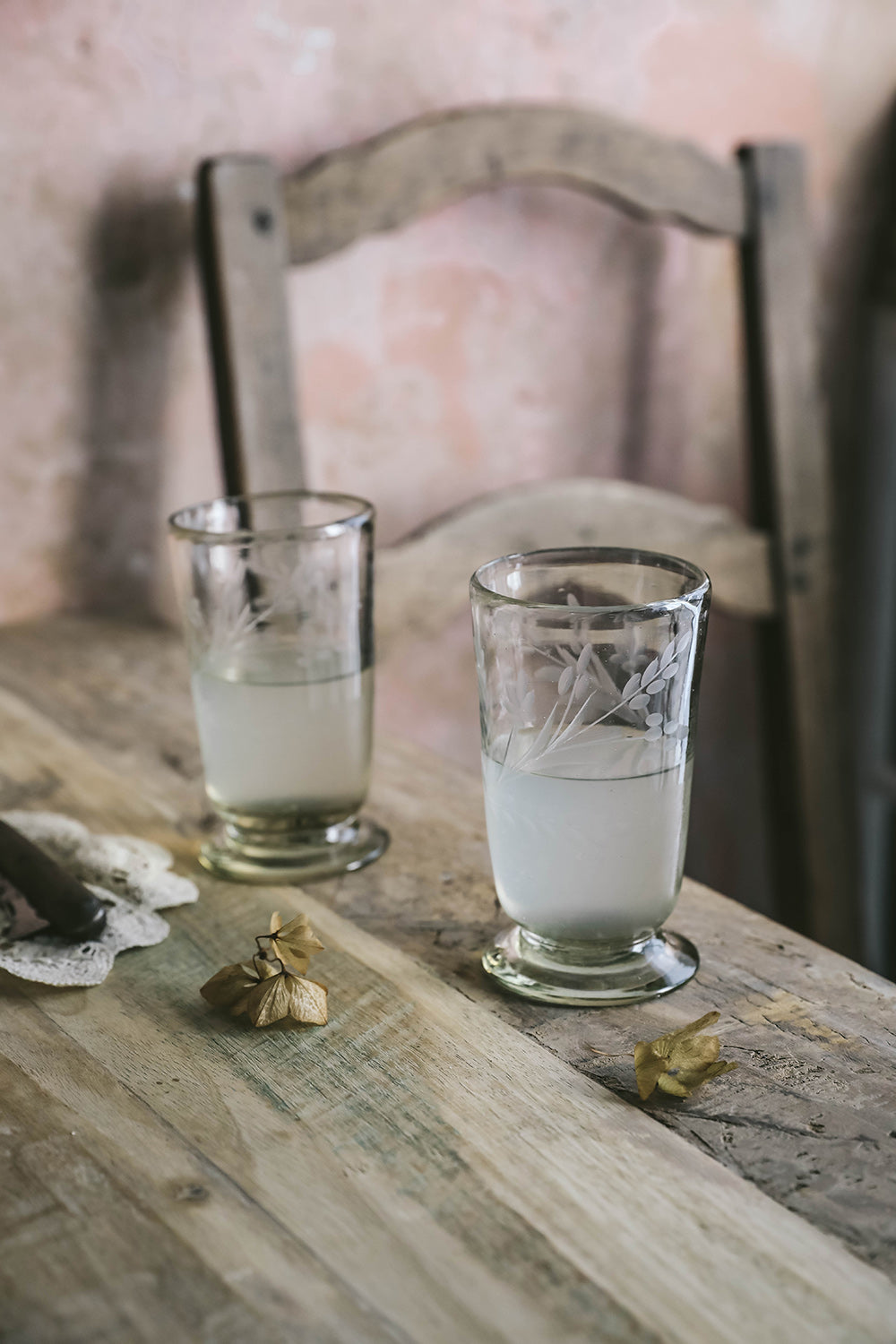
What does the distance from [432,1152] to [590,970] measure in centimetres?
13

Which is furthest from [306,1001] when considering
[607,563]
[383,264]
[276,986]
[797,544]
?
[797,544]

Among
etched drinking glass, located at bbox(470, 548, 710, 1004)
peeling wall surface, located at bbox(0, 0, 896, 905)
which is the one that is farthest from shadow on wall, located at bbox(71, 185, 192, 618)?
etched drinking glass, located at bbox(470, 548, 710, 1004)

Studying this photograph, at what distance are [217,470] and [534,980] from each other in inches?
31.5

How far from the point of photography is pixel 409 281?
4.27 feet

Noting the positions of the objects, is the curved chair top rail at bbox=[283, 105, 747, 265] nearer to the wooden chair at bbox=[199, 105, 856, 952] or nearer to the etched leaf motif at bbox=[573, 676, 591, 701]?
the wooden chair at bbox=[199, 105, 856, 952]

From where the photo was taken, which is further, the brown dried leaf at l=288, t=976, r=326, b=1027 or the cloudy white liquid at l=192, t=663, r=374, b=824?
the cloudy white liquid at l=192, t=663, r=374, b=824

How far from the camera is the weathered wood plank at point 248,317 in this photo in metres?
1.08

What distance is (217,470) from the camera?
47.8 inches

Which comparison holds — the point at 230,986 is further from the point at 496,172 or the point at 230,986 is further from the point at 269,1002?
the point at 496,172

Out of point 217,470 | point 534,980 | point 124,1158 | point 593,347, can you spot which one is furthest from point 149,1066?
point 593,347

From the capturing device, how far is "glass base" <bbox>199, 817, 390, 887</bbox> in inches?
25.6

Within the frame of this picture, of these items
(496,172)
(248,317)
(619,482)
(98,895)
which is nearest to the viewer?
(98,895)

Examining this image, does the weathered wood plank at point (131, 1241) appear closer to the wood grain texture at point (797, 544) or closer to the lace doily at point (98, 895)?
the lace doily at point (98, 895)

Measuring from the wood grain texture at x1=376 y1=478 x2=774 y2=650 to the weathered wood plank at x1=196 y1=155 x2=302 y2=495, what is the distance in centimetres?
16
